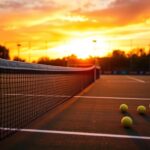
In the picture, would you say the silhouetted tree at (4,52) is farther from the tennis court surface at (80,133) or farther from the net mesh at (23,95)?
the tennis court surface at (80,133)

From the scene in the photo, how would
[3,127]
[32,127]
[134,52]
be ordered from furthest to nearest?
[134,52], [32,127], [3,127]

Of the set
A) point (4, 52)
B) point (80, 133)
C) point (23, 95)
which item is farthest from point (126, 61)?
point (80, 133)

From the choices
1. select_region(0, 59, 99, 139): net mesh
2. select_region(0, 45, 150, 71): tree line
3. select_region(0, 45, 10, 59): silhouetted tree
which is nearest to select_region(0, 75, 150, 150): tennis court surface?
select_region(0, 59, 99, 139): net mesh

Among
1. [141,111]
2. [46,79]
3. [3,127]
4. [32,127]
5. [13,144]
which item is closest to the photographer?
[13,144]

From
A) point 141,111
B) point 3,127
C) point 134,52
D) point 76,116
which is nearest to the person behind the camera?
point 3,127

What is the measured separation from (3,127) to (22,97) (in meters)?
4.95

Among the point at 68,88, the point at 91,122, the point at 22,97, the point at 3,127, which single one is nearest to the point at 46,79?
the point at 68,88

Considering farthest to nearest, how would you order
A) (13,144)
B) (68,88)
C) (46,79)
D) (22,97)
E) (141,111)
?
1. (46,79)
2. (68,88)
3. (22,97)
4. (141,111)
5. (13,144)

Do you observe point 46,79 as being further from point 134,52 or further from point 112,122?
point 134,52

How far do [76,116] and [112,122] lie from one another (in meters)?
1.10

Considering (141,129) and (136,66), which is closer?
(141,129)

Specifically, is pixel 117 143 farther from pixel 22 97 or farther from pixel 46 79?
pixel 46 79

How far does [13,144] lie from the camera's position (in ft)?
17.5

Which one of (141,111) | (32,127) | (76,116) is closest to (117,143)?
(32,127)
